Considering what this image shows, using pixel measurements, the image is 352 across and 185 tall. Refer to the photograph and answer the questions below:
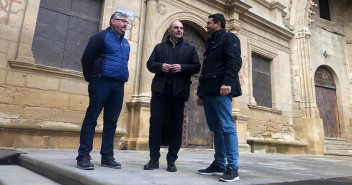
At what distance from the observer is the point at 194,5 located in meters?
7.70

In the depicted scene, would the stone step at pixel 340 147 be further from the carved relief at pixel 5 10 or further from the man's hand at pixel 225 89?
the carved relief at pixel 5 10

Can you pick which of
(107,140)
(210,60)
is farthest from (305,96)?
(107,140)

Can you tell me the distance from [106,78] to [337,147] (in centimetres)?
1178

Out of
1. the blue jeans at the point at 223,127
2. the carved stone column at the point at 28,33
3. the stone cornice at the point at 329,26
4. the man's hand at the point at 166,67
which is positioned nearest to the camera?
the blue jeans at the point at 223,127

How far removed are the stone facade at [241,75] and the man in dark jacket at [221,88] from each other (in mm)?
3340

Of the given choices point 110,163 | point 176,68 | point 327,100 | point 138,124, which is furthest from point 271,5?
point 110,163

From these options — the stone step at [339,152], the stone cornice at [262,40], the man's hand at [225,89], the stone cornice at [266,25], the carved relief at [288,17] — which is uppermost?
the carved relief at [288,17]

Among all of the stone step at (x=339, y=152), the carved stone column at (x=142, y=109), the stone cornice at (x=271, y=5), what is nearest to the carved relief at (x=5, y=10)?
the carved stone column at (x=142, y=109)

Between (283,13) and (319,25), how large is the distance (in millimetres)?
2908

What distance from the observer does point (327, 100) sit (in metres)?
11.6

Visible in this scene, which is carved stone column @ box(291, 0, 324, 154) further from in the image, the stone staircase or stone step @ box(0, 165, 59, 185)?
stone step @ box(0, 165, 59, 185)

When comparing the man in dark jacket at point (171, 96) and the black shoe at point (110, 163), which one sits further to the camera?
the man in dark jacket at point (171, 96)

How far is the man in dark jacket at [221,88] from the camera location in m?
2.29

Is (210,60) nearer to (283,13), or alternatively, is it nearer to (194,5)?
(194,5)
